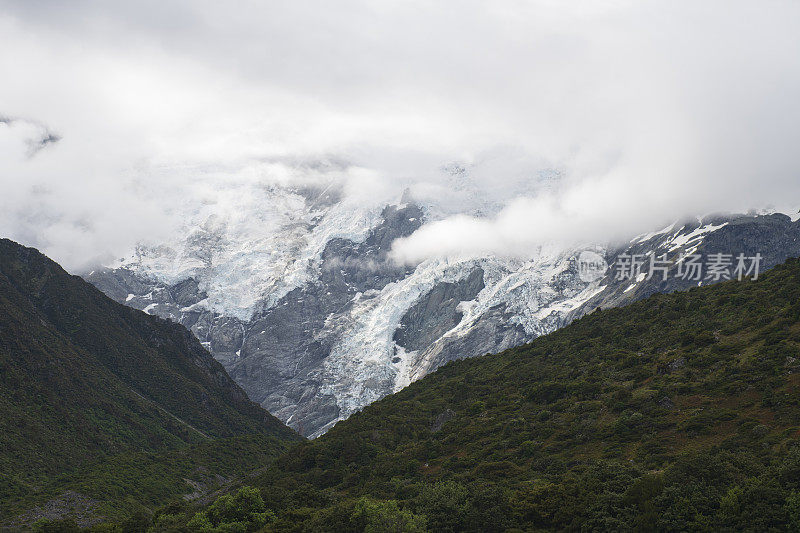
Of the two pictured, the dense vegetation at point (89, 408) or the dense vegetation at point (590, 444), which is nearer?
the dense vegetation at point (590, 444)

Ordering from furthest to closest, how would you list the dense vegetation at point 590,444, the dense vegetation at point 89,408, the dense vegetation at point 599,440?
the dense vegetation at point 89,408, the dense vegetation at point 590,444, the dense vegetation at point 599,440

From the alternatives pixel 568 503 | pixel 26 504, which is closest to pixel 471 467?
pixel 568 503

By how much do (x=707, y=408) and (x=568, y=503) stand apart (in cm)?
2085

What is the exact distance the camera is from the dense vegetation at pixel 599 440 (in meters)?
43.3

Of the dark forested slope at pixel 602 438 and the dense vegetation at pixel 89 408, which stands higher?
the dense vegetation at pixel 89 408

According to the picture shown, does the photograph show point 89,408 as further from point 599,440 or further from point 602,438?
point 602,438

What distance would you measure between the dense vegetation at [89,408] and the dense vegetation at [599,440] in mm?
43418

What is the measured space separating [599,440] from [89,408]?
124m

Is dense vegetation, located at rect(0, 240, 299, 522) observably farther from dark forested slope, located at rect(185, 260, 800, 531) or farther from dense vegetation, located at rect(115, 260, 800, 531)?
dense vegetation, located at rect(115, 260, 800, 531)

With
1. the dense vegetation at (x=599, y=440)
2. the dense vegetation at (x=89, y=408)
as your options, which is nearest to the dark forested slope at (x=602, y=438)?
the dense vegetation at (x=599, y=440)

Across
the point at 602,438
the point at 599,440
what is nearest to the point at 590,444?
the point at 599,440

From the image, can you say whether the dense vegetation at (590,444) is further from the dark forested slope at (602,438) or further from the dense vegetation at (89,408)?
the dense vegetation at (89,408)

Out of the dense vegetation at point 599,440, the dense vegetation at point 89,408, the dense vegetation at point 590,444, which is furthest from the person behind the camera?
the dense vegetation at point 89,408

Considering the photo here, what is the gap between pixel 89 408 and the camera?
145 metres
